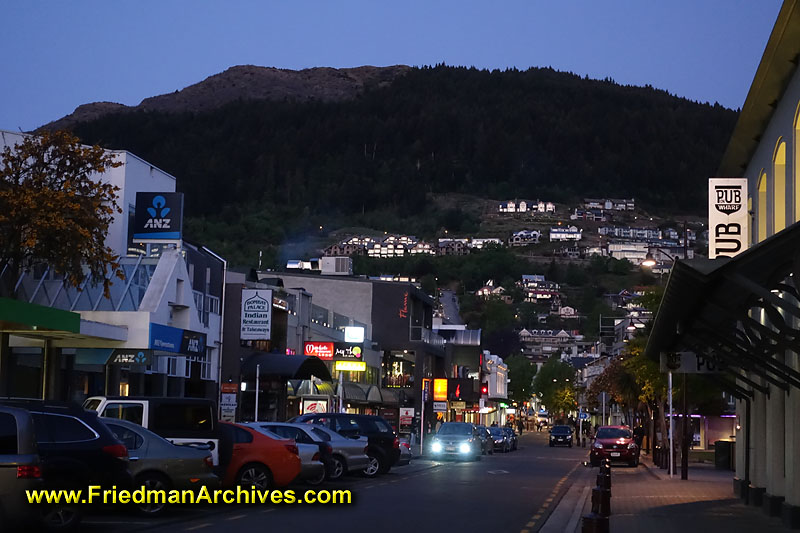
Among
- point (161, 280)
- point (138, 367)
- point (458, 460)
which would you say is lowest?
point (458, 460)

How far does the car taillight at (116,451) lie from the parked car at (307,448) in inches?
300

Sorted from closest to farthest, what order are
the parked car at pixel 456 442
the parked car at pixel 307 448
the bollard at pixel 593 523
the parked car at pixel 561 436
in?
the bollard at pixel 593 523, the parked car at pixel 307 448, the parked car at pixel 456 442, the parked car at pixel 561 436

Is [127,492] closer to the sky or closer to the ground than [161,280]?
closer to the ground

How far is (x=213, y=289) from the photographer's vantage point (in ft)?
184

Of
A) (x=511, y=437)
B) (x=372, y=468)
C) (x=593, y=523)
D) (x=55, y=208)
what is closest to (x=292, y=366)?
(x=372, y=468)

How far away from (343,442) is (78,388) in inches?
668

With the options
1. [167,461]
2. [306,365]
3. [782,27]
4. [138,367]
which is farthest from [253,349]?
[782,27]

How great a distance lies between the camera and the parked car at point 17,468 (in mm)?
13742

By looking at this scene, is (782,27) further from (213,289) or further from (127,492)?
(213,289)

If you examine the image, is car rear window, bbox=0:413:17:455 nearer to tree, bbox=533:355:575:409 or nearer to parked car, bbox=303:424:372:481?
parked car, bbox=303:424:372:481

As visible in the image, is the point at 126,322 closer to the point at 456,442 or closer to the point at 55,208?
the point at 55,208

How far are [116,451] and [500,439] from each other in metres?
55.3

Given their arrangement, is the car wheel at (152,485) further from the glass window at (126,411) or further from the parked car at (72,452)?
the glass window at (126,411)

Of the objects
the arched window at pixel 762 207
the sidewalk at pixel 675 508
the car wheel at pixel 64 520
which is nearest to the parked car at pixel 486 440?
the sidewalk at pixel 675 508
